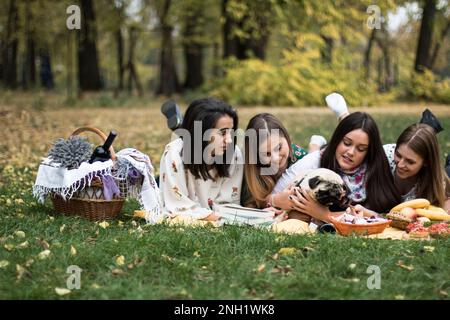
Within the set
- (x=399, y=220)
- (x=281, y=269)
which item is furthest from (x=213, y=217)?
(x=399, y=220)

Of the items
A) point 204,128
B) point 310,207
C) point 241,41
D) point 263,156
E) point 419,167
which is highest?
point 241,41

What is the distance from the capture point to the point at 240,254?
12.3 ft

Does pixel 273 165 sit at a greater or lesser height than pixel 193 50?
lesser

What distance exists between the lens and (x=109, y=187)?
14.9 ft

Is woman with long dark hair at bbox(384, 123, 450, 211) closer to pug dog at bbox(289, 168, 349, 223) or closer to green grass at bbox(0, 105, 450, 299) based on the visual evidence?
pug dog at bbox(289, 168, 349, 223)

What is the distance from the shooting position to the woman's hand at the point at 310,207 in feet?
15.0

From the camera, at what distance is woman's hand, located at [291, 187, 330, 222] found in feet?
15.0

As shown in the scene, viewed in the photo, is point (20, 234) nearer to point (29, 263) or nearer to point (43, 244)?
point (43, 244)

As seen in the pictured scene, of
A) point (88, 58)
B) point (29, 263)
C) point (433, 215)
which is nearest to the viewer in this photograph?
point (29, 263)

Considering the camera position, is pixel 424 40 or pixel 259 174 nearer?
pixel 259 174

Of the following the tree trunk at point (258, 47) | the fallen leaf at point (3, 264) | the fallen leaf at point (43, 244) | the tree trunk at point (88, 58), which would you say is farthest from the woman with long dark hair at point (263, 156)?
the tree trunk at point (88, 58)

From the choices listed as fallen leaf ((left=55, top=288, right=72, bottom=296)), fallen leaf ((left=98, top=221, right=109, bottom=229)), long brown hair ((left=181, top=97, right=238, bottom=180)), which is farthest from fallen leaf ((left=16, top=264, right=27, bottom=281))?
long brown hair ((left=181, top=97, right=238, bottom=180))

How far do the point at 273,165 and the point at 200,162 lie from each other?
606 mm

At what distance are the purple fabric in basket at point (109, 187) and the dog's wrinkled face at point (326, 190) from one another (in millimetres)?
1457
